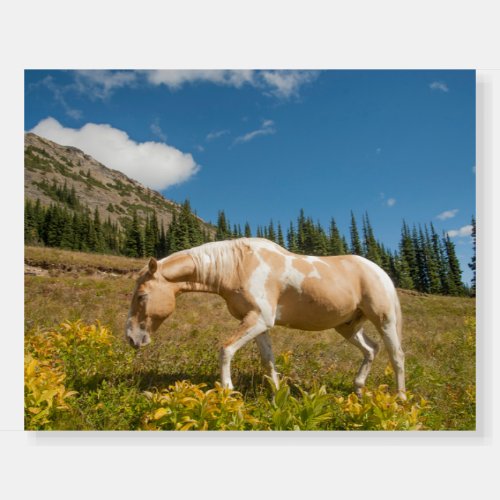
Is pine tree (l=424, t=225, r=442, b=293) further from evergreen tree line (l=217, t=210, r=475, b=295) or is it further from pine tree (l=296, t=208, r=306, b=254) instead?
pine tree (l=296, t=208, r=306, b=254)

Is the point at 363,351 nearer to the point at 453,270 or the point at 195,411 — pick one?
the point at 453,270

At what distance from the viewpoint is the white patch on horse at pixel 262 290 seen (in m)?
3.24

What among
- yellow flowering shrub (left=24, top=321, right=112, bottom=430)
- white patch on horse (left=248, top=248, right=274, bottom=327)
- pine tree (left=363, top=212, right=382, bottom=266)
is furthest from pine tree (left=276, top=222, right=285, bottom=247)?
yellow flowering shrub (left=24, top=321, right=112, bottom=430)

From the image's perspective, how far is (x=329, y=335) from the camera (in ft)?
16.6

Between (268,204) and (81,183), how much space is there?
9.32 feet

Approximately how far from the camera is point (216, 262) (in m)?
3.39

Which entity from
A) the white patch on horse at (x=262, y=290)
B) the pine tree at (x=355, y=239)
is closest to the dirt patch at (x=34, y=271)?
the white patch on horse at (x=262, y=290)

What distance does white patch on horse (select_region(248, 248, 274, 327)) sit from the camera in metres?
3.24

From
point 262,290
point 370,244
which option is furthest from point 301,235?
point 262,290

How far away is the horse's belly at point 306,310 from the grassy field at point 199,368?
62cm
